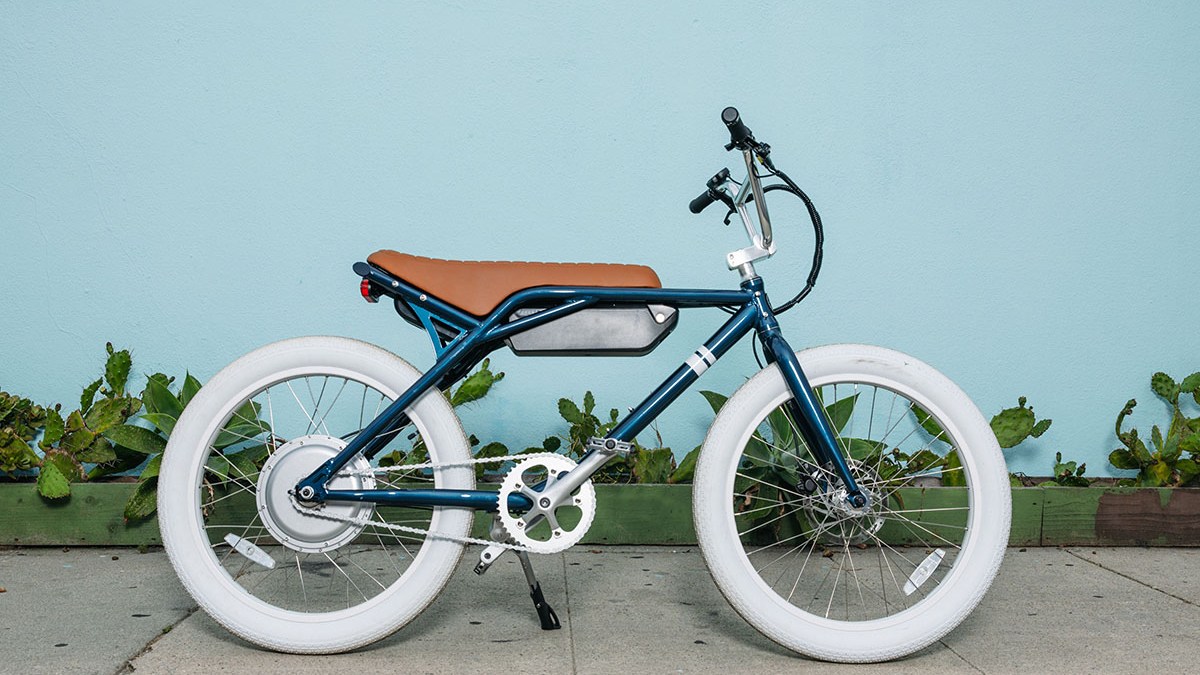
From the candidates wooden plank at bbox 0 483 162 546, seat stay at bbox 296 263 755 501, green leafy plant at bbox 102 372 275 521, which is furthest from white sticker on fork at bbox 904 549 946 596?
wooden plank at bbox 0 483 162 546

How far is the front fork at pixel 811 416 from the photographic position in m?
2.55

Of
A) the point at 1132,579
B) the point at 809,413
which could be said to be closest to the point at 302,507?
the point at 809,413

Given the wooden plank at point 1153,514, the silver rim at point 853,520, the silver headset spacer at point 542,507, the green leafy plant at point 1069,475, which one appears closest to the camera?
the silver headset spacer at point 542,507

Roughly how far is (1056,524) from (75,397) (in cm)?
342

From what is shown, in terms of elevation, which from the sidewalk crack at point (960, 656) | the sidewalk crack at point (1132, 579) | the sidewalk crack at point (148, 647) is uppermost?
the sidewalk crack at point (148, 647)

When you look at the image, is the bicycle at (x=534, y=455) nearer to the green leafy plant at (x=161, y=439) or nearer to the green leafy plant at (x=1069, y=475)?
the green leafy plant at (x=161, y=439)

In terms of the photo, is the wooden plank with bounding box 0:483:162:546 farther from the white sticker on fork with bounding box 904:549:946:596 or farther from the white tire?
the white sticker on fork with bounding box 904:549:946:596

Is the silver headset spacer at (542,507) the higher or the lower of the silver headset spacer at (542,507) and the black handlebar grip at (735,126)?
the lower

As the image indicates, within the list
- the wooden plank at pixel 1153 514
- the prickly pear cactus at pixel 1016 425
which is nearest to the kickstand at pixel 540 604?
the prickly pear cactus at pixel 1016 425

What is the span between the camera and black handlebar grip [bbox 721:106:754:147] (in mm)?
2479

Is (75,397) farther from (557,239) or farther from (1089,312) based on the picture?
(1089,312)

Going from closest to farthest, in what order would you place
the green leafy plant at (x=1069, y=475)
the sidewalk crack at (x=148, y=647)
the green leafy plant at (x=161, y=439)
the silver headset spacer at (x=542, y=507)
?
the sidewalk crack at (x=148, y=647) → the silver headset spacer at (x=542, y=507) → the green leafy plant at (x=161, y=439) → the green leafy plant at (x=1069, y=475)

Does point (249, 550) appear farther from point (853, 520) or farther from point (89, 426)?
point (853, 520)

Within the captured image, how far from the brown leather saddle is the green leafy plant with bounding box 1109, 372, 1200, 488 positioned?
226 cm
